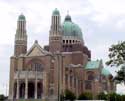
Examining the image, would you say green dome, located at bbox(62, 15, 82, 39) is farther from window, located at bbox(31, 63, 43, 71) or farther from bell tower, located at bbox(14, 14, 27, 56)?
window, located at bbox(31, 63, 43, 71)

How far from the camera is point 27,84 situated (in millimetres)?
85875

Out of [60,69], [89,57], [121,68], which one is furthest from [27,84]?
[121,68]

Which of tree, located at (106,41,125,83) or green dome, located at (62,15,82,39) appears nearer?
tree, located at (106,41,125,83)

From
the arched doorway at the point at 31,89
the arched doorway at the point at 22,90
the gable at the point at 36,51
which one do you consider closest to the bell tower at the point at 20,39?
the gable at the point at 36,51

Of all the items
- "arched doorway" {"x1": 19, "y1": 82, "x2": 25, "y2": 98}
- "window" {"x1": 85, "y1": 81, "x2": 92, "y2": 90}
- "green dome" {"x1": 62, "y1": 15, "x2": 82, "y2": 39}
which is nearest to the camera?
"arched doorway" {"x1": 19, "y1": 82, "x2": 25, "y2": 98}

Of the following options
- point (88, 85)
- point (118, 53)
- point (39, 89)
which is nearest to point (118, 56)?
point (118, 53)

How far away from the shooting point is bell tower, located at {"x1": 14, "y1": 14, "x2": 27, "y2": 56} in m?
95.1

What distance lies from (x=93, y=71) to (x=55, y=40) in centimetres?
1972

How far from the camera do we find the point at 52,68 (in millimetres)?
90000

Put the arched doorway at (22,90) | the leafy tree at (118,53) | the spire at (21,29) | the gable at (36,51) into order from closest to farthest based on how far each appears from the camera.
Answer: the leafy tree at (118,53), the arched doorway at (22,90), the gable at (36,51), the spire at (21,29)

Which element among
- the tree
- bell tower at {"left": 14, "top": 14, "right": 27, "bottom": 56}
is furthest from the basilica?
the tree

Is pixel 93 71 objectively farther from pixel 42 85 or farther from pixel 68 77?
pixel 42 85

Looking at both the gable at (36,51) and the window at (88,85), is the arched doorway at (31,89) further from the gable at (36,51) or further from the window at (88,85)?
the window at (88,85)

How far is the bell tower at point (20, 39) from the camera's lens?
9506 centimetres
